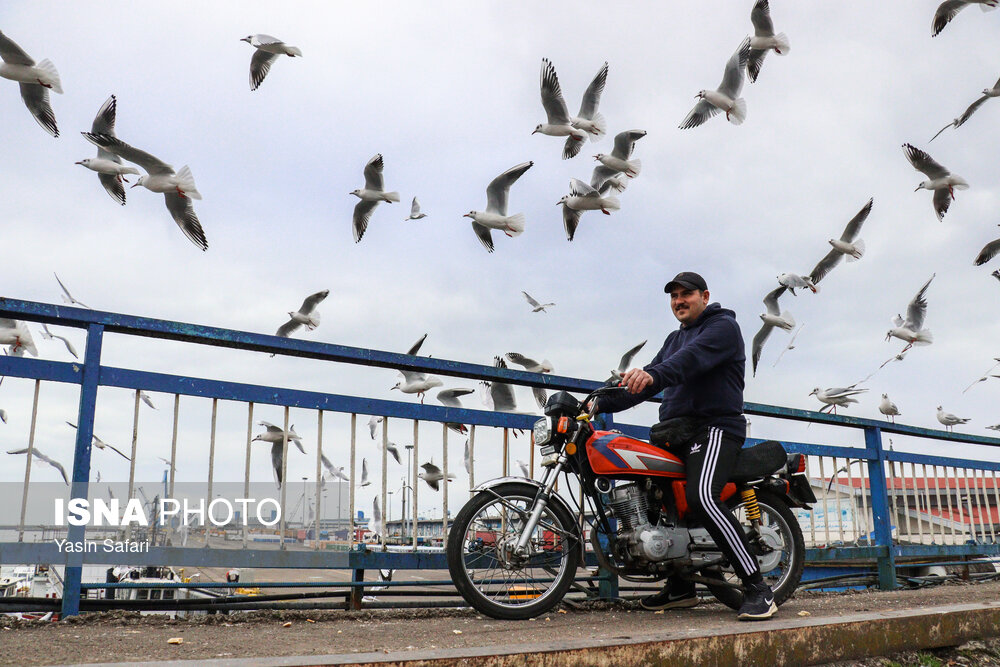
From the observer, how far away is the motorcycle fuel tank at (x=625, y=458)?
169 inches

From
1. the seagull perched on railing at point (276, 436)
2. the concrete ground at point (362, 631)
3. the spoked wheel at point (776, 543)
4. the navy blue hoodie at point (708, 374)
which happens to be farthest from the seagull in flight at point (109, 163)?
the spoked wheel at point (776, 543)

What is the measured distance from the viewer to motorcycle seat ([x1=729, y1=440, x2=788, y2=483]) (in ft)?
14.8

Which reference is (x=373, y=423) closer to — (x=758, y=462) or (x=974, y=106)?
(x=758, y=462)

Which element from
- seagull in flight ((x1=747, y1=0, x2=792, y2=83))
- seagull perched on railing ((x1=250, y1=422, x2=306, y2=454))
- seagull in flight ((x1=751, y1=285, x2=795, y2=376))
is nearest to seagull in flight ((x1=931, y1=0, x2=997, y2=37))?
seagull in flight ((x1=747, y1=0, x2=792, y2=83))

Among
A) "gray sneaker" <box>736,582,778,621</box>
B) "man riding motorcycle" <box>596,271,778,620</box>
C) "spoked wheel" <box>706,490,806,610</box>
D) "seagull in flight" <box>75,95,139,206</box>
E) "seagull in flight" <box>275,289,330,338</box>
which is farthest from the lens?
"seagull in flight" <box>275,289,330,338</box>

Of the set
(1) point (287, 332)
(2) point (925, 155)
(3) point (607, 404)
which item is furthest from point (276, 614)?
(2) point (925, 155)

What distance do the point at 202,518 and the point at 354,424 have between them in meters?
0.93

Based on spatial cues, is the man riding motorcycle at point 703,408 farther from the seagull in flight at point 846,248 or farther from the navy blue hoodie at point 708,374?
the seagull in flight at point 846,248

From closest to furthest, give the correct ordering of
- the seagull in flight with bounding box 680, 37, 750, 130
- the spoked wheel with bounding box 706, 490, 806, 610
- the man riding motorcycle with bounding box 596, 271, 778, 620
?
the man riding motorcycle with bounding box 596, 271, 778, 620 < the spoked wheel with bounding box 706, 490, 806, 610 < the seagull in flight with bounding box 680, 37, 750, 130

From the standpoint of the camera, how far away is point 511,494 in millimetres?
4289

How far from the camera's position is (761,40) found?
14.0 meters

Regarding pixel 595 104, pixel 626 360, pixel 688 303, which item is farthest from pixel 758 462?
pixel 595 104

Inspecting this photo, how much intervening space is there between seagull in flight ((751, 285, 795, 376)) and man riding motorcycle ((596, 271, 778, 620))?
941 centimetres

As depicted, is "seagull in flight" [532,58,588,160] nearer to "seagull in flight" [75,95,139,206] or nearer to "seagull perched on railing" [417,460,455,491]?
"seagull in flight" [75,95,139,206]
